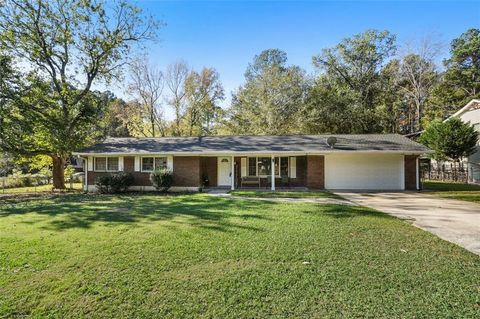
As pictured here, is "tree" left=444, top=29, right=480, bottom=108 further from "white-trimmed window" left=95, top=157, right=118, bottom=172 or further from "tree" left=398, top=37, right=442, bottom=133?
"white-trimmed window" left=95, top=157, right=118, bottom=172

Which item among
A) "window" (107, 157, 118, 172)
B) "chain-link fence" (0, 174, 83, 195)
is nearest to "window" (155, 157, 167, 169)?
"window" (107, 157, 118, 172)

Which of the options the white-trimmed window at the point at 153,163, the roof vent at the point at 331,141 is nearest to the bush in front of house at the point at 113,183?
the white-trimmed window at the point at 153,163

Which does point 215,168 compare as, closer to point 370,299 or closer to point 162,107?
point 370,299

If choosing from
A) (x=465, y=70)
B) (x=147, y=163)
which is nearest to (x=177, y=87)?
(x=147, y=163)

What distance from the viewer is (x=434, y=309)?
3.45 meters

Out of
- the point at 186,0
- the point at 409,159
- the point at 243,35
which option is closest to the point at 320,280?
the point at 186,0

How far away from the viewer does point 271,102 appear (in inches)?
1235

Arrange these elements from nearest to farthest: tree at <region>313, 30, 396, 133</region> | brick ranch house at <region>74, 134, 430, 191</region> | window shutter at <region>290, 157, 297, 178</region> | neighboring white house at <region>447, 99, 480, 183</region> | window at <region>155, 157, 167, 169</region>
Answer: brick ranch house at <region>74, 134, 430, 191</region> < window at <region>155, 157, 167, 169</region> < window shutter at <region>290, 157, 297, 178</region> < neighboring white house at <region>447, 99, 480, 183</region> < tree at <region>313, 30, 396, 133</region>

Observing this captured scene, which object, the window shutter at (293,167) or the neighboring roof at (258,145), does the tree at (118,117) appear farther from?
the window shutter at (293,167)

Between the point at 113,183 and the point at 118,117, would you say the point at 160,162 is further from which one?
the point at 118,117

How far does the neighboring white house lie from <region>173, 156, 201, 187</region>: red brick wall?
71.2 ft

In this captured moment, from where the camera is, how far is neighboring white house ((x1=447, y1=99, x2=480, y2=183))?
918 inches

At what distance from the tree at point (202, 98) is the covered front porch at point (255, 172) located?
58.8ft

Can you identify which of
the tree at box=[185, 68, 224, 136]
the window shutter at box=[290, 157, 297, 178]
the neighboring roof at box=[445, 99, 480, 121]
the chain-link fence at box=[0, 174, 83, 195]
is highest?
the tree at box=[185, 68, 224, 136]
